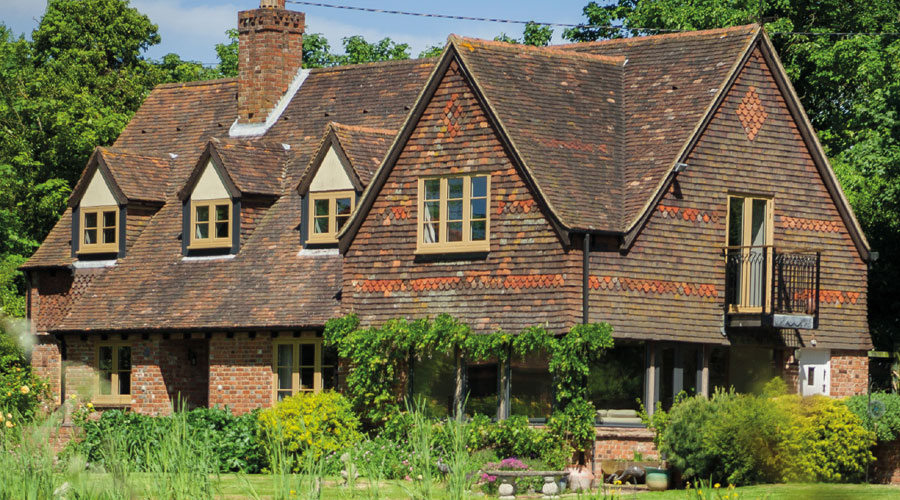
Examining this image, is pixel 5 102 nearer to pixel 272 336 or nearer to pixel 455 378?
pixel 272 336

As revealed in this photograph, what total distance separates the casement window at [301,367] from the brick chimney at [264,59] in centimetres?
644

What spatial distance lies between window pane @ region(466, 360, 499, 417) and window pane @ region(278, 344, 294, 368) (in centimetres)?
442

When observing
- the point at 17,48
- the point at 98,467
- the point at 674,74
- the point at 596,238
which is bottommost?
the point at 98,467

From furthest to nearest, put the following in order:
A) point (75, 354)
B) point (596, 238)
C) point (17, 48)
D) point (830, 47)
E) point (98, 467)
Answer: point (17, 48), point (830, 47), point (75, 354), point (596, 238), point (98, 467)

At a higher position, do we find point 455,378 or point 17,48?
point 17,48

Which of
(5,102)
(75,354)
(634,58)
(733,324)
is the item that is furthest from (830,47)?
(5,102)

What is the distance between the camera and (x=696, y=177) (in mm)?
26234

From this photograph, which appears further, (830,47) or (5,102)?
(5,102)

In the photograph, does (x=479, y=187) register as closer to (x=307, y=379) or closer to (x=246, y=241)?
(x=307, y=379)

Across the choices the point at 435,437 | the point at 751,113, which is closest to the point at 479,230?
the point at 435,437

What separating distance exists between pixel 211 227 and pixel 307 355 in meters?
3.96

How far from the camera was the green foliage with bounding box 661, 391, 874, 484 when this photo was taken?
21875mm

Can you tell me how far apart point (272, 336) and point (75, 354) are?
5349 mm

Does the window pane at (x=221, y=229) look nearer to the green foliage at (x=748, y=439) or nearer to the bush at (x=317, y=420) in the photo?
the bush at (x=317, y=420)
